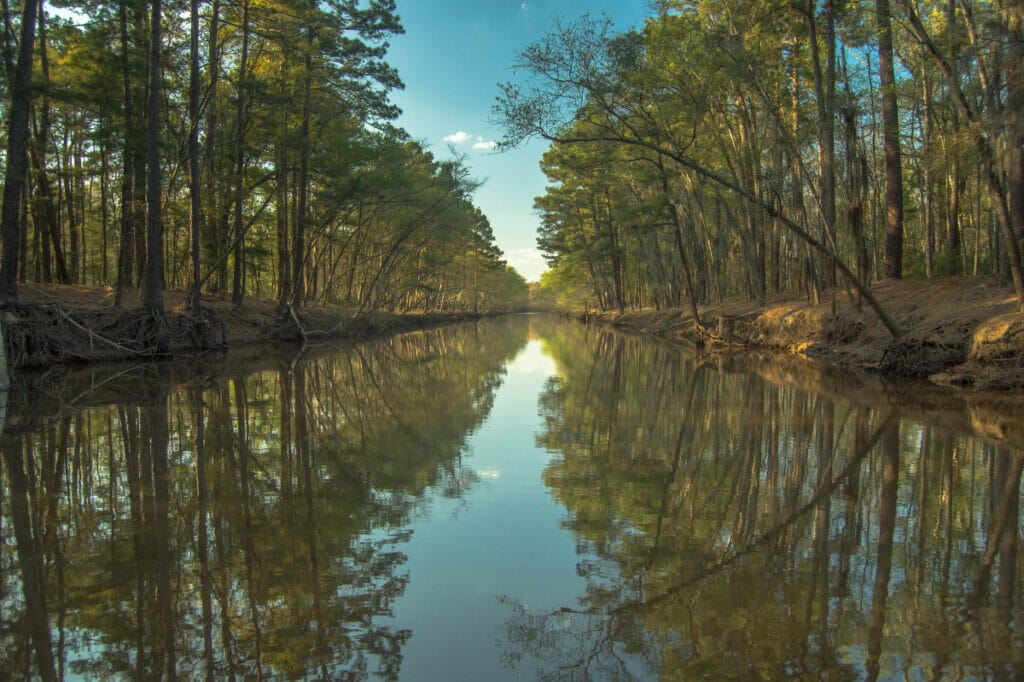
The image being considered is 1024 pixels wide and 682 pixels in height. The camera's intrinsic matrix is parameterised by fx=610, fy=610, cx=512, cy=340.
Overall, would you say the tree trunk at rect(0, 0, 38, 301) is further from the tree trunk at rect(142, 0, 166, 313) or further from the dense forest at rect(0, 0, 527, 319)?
the tree trunk at rect(142, 0, 166, 313)

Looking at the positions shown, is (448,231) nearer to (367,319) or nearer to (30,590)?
(367,319)

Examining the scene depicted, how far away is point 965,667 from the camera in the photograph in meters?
2.30

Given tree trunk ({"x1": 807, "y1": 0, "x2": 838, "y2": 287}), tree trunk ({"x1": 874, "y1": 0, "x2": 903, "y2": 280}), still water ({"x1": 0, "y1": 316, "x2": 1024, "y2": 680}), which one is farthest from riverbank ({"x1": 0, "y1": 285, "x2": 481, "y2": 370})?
tree trunk ({"x1": 874, "y1": 0, "x2": 903, "y2": 280})

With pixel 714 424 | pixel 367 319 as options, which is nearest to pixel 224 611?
pixel 714 424

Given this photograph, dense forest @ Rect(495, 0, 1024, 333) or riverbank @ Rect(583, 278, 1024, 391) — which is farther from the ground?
dense forest @ Rect(495, 0, 1024, 333)

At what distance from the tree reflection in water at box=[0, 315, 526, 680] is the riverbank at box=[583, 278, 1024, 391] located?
7711 mm

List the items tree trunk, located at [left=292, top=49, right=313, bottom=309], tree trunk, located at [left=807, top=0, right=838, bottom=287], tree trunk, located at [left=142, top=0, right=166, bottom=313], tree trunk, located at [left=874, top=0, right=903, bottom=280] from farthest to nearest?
tree trunk, located at [left=292, top=49, right=313, bottom=309]
tree trunk, located at [left=874, top=0, right=903, bottom=280]
tree trunk, located at [left=142, top=0, right=166, bottom=313]
tree trunk, located at [left=807, top=0, right=838, bottom=287]

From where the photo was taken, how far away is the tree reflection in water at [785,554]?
8.11 ft

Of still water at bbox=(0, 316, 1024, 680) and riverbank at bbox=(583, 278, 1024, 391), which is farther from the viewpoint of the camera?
riverbank at bbox=(583, 278, 1024, 391)

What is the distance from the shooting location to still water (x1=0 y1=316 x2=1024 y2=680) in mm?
2496

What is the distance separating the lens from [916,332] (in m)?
11.1

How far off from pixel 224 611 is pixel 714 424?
579 cm

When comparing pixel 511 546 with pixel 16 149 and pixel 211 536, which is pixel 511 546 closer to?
pixel 211 536

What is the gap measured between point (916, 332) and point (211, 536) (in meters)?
11.9
